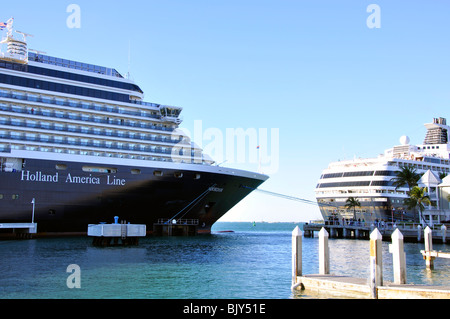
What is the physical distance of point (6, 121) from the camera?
39.8 meters

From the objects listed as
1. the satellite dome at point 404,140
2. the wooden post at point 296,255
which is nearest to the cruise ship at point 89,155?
the wooden post at point 296,255

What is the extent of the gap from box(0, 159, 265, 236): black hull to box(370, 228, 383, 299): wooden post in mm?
29384

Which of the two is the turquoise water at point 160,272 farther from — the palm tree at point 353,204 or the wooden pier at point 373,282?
the palm tree at point 353,204

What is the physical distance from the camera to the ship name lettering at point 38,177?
38.3m

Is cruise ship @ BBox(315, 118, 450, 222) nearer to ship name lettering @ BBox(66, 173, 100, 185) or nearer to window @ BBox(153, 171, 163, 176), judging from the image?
window @ BBox(153, 171, 163, 176)

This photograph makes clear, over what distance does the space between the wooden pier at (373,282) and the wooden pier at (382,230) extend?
28110mm

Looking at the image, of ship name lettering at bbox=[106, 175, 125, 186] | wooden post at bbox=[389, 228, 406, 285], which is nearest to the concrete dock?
ship name lettering at bbox=[106, 175, 125, 186]

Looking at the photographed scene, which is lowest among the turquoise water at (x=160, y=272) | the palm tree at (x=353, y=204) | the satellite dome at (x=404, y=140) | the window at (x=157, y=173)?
the turquoise water at (x=160, y=272)

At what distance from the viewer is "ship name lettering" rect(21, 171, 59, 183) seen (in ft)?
126

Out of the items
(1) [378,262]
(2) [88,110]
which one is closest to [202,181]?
(2) [88,110]

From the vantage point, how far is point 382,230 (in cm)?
4803

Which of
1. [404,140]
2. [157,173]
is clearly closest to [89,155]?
[157,173]

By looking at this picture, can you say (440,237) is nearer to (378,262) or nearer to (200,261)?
(200,261)

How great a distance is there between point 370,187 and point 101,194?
4216 cm
